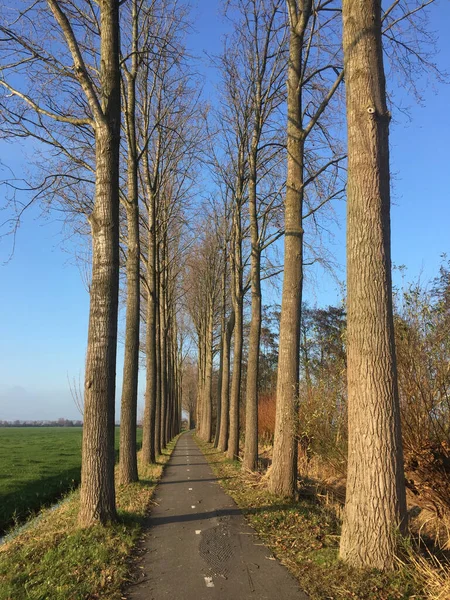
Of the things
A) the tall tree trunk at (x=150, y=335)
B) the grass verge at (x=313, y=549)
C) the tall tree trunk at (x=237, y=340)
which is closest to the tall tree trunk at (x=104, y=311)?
the grass verge at (x=313, y=549)

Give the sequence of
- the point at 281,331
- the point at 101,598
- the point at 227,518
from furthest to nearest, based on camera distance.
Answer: the point at 281,331, the point at 227,518, the point at 101,598

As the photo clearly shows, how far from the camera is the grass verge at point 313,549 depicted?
417cm

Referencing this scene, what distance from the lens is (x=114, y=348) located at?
675 cm

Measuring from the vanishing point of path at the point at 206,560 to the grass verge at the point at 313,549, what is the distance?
6.9 inches

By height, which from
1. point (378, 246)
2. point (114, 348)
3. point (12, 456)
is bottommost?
point (12, 456)

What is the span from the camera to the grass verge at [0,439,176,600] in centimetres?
437

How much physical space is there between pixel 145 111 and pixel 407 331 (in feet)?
36.9

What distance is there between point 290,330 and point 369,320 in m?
3.91

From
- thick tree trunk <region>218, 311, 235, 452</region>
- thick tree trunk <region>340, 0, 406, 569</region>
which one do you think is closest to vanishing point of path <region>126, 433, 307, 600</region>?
thick tree trunk <region>340, 0, 406, 569</region>

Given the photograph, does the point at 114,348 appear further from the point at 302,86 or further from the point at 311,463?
the point at 311,463

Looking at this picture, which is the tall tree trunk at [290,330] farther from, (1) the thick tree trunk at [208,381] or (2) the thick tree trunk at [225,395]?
(1) the thick tree trunk at [208,381]

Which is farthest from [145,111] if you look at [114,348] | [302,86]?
[114,348]

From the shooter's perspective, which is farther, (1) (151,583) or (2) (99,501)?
(2) (99,501)

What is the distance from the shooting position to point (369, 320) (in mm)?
4949
